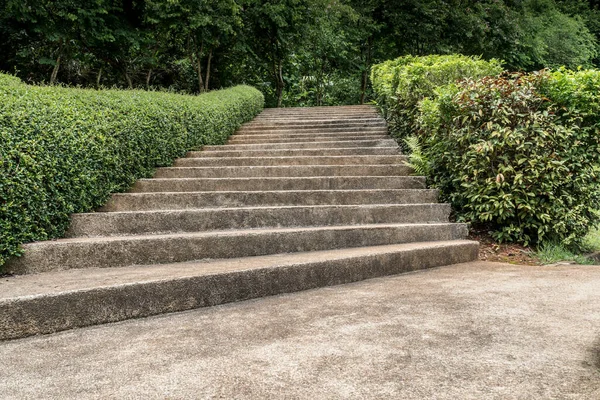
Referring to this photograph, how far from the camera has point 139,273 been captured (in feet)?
11.8

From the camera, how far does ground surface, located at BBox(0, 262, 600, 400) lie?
2154 mm

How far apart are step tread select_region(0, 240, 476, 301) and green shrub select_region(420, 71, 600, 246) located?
4.10 ft

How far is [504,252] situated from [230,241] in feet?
9.65

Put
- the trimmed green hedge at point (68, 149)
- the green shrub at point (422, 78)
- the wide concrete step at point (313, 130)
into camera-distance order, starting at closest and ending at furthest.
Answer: the trimmed green hedge at point (68, 149) < the green shrub at point (422, 78) < the wide concrete step at point (313, 130)

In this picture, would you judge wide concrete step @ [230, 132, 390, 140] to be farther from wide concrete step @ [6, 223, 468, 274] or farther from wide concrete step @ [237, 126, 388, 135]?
wide concrete step @ [6, 223, 468, 274]

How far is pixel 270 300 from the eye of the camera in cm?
360

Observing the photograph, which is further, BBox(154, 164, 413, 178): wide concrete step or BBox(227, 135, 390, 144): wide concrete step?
BBox(227, 135, 390, 144): wide concrete step

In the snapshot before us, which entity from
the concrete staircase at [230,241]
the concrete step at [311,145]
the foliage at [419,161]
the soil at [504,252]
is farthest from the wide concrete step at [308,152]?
the soil at [504,252]

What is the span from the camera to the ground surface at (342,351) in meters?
2.15

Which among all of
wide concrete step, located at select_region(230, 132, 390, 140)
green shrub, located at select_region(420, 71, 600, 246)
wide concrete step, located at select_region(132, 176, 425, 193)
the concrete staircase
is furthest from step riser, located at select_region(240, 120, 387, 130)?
green shrub, located at select_region(420, 71, 600, 246)

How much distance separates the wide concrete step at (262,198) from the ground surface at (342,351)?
2.11m

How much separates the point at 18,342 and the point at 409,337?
2.36 m

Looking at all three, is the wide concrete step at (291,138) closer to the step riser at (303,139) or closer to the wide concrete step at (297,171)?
the step riser at (303,139)

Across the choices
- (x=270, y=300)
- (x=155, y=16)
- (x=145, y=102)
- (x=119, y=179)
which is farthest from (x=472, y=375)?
(x=155, y=16)
